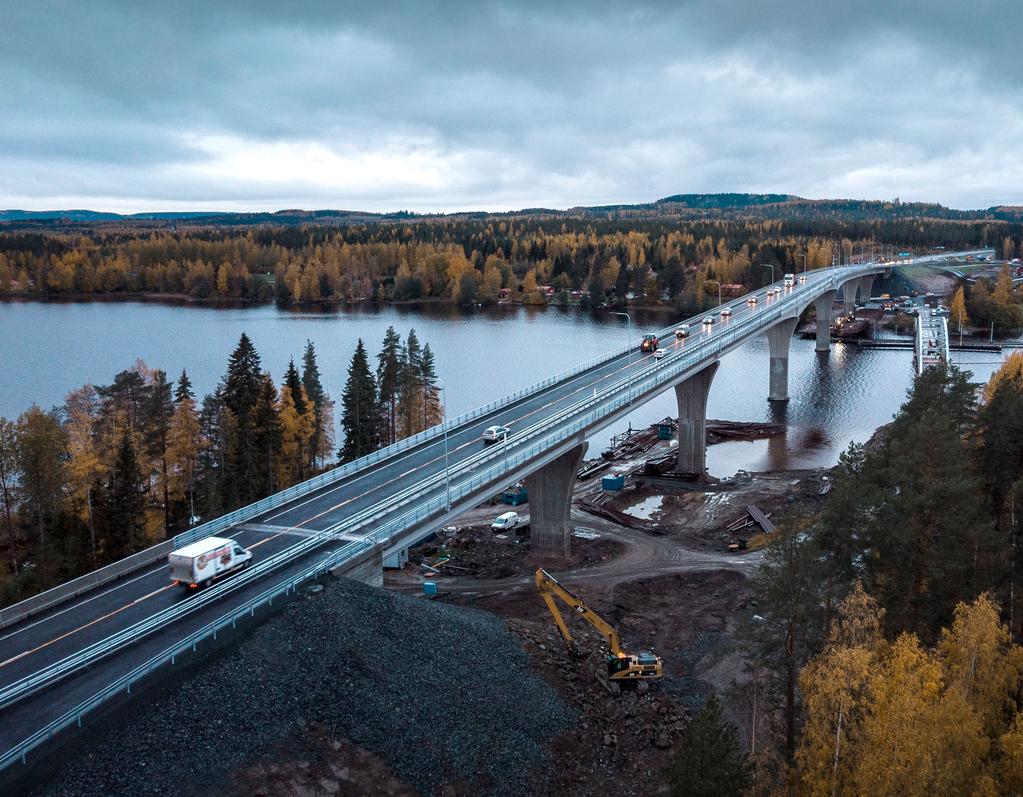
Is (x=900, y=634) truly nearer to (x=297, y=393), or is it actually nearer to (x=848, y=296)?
(x=297, y=393)

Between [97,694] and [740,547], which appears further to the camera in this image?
[740,547]

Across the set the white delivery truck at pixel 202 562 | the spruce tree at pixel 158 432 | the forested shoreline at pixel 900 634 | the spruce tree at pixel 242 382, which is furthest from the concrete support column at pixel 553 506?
the spruce tree at pixel 158 432

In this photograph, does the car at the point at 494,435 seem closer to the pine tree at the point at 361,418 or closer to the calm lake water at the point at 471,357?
the pine tree at the point at 361,418

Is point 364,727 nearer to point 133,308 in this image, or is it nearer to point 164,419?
point 164,419

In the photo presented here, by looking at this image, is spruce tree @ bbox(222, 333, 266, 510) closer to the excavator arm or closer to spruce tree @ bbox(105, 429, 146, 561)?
spruce tree @ bbox(105, 429, 146, 561)

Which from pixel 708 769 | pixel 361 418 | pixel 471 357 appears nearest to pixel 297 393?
pixel 361 418

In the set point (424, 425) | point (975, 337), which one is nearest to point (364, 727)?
point (424, 425)

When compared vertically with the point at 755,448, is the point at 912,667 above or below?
above

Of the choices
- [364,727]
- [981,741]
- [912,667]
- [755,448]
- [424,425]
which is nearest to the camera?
[981,741]
